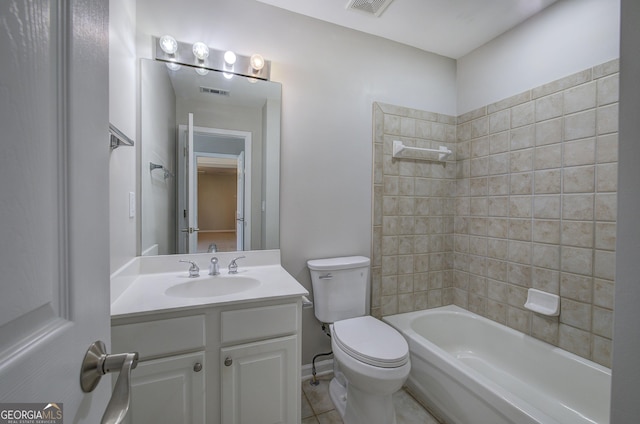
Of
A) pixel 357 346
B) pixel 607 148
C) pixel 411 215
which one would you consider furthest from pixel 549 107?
pixel 357 346

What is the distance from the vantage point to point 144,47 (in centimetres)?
146

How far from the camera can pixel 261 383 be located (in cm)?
120

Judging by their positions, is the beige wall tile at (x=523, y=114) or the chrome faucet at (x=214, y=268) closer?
the chrome faucet at (x=214, y=268)

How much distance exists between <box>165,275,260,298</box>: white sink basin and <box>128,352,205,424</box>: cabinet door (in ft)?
1.23

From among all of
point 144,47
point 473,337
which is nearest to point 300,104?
point 144,47

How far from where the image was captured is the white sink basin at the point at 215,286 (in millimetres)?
1393

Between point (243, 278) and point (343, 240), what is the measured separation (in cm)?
77

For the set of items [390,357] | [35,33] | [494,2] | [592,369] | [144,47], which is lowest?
[592,369]

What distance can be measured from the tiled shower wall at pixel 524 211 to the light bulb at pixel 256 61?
35.2 inches

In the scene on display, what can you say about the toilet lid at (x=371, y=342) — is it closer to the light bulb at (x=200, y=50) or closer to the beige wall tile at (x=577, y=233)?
the beige wall tile at (x=577, y=233)

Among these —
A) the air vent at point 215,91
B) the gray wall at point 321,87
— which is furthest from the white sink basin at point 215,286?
the air vent at point 215,91

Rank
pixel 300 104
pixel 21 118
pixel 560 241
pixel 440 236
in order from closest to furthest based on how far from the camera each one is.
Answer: pixel 21 118 < pixel 560 241 < pixel 300 104 < pixel 440 236

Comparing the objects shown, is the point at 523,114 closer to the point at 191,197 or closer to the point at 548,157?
the point at 548,157

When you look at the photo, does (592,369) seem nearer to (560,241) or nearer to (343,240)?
(560,241)
